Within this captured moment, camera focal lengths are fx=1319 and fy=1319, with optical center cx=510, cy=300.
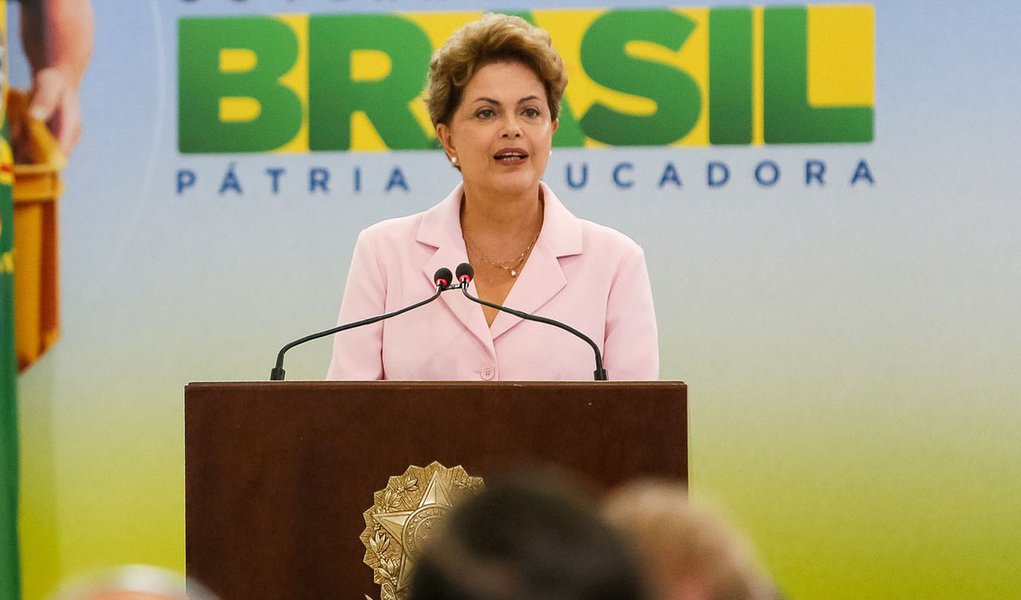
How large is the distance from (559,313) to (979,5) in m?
2.34

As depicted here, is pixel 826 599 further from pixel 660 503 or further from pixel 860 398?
pixel 660 503

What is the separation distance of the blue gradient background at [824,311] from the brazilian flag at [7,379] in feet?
0.16

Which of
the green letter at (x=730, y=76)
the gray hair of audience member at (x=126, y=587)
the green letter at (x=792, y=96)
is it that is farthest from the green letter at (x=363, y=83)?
the gray hair of audience member at (x=126, y=587)

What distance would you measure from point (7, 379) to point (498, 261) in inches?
88.2

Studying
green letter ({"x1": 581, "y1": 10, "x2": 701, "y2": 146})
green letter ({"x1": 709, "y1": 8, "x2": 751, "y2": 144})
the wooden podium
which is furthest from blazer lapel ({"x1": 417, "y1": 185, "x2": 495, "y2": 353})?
green letter ({"x1": 709, "y1": 8, "x2": 751, "y2": 144})

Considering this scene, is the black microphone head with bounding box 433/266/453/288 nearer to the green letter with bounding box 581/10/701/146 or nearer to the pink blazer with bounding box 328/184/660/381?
the pink blazer with bounding box 328/184/660/381

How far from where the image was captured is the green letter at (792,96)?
4.40m

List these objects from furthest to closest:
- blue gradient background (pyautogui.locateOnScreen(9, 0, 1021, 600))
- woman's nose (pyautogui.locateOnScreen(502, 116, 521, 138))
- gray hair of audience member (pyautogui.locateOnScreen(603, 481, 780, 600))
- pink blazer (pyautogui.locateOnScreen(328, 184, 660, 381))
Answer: blue gradient background (pyautogui.locateOnScreen(9, 0, 1021, 600)) < woman's nose (pyautogui.locateOnScreen(502, 116, 521, 138)) < pink blazer (pyautogui.locateOnScreen(328, 184, 660, 381)) < gray hair of audience member (pyautogui.locateOnScreen(603, 481, 780, 600))

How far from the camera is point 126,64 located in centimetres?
457

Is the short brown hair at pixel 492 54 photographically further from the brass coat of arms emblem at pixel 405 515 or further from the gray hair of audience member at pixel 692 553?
the gray hair of audience member at pixel 692 553

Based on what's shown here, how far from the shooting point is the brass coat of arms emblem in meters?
2.09

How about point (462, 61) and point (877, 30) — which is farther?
point (877, 30)

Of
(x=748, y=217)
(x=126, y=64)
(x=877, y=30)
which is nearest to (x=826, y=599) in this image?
(x=748, y=217)

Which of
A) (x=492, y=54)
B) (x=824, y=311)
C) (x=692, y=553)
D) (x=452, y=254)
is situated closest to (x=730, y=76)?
(x=824, y=311)
